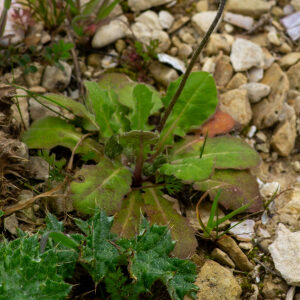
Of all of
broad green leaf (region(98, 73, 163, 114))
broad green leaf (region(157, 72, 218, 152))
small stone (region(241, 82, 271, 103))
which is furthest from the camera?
small stone (region(241, 82, 271, 103))

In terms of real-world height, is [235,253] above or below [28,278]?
below

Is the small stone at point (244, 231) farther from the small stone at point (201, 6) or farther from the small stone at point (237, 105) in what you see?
the small stone at point (201, 6)

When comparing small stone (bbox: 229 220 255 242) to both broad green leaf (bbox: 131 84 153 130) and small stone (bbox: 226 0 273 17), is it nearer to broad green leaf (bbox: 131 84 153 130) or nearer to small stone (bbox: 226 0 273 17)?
broad green leaf (bbox: 131 84 153 130)

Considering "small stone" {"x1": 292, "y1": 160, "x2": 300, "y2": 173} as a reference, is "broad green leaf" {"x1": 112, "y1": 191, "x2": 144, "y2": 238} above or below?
above

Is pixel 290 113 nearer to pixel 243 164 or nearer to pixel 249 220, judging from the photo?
pixel 243 164

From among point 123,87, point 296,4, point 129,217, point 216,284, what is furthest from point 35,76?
point 296,4

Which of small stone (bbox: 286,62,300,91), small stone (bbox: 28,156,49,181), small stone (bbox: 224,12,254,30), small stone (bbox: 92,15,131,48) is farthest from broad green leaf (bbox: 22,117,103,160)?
small stone (bbox: 224,12,254,30)

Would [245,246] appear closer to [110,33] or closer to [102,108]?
[102,108]
